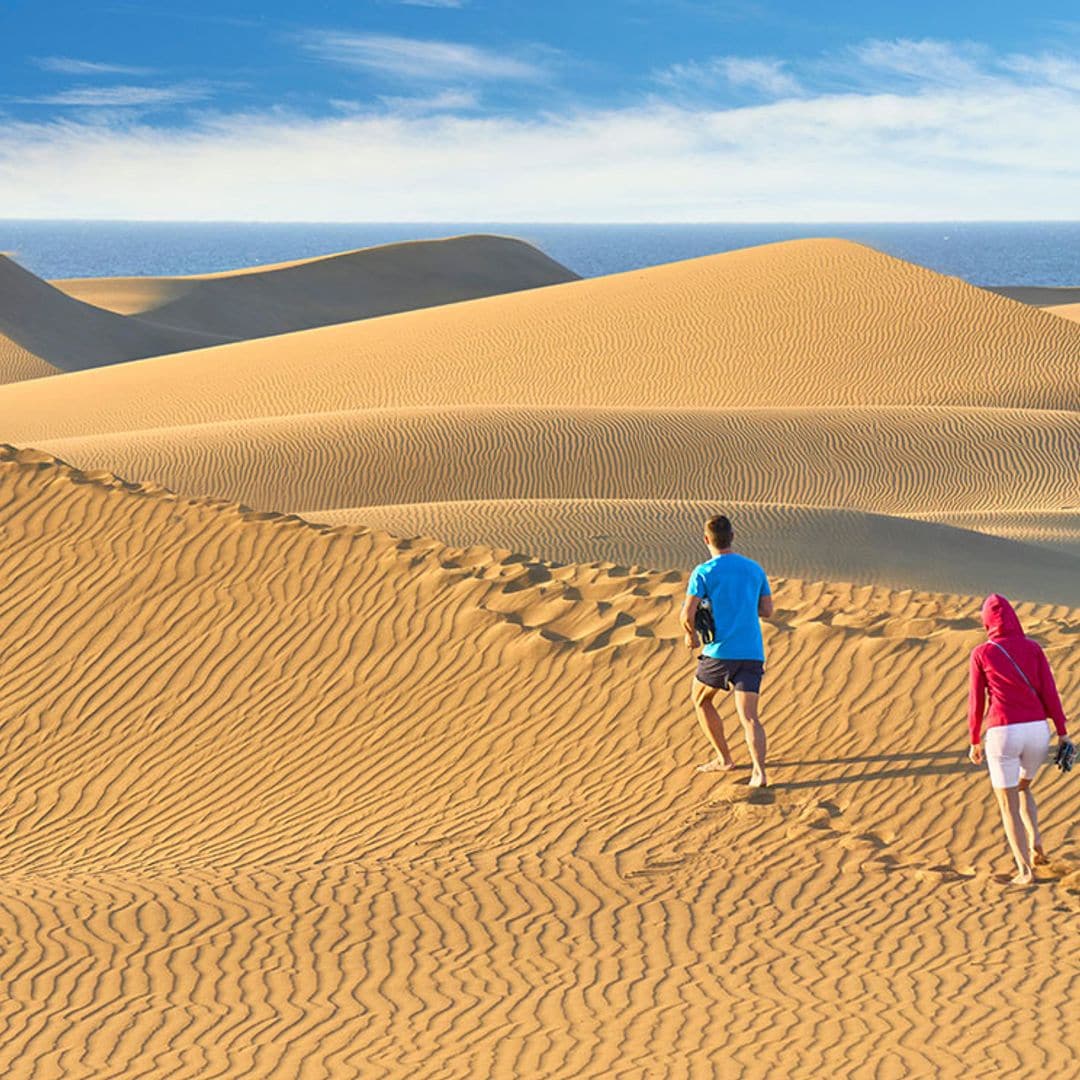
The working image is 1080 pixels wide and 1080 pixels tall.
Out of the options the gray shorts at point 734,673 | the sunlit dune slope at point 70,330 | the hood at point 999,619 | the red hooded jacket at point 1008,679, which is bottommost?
the gray shorts at point 734,673

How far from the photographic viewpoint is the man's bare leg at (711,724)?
8.91 m

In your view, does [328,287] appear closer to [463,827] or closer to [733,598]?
[463,827]

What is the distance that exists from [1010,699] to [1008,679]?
9 centimetres

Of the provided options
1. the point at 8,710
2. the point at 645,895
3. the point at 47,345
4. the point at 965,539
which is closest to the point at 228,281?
the point at 47,345

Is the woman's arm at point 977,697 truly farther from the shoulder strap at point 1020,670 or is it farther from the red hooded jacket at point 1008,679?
the shoulder strap at point 1020,670

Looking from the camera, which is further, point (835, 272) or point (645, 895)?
point (835, 272)

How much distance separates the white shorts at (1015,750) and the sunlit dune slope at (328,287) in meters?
58.1

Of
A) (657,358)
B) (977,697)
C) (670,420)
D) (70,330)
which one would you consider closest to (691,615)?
(977,697)

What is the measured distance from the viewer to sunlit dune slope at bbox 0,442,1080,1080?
6.20 m

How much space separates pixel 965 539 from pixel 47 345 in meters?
39.4

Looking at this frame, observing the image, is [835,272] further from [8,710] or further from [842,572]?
[8,710]

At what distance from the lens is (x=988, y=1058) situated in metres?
5.72

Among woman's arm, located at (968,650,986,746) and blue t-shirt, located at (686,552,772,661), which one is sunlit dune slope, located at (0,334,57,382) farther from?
woman's arm, located at (968,650,986,746)

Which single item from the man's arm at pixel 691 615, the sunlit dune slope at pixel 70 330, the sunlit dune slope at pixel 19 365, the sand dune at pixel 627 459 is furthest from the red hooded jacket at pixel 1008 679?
the sunlit dune slope at pixel 70 330
